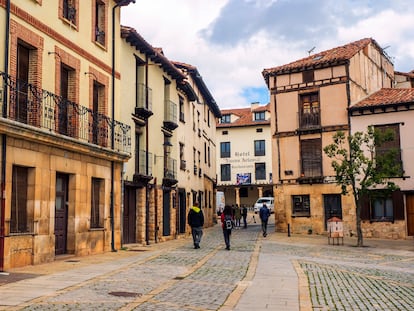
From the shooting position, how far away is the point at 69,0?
604 inches

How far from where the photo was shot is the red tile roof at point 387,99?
2514 centimetres

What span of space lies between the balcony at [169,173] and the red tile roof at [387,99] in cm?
958

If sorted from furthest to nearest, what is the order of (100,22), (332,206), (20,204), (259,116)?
(259,116)
(332,206)
(100,22)
(20,204)

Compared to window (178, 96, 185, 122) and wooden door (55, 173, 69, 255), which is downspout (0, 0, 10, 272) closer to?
wooden door (55, 173, 69, 255)

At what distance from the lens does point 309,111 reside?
91.5 ft

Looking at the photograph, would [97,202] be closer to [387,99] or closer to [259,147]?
[387,99]

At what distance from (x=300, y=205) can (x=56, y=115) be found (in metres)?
16.8

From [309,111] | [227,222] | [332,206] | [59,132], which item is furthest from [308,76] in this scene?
[59,132]

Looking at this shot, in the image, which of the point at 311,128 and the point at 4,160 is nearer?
the point at 4,160

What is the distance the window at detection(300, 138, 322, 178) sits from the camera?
27312mm

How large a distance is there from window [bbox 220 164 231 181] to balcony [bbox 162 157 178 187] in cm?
3305

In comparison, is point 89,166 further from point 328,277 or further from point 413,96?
point 413,96

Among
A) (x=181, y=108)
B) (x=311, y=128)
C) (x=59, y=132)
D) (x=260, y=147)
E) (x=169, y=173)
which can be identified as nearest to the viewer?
(x=59, y=132)

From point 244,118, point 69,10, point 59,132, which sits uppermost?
point 244,118
